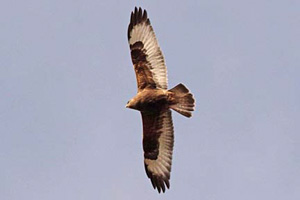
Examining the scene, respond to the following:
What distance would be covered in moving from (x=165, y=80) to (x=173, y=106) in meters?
0.76

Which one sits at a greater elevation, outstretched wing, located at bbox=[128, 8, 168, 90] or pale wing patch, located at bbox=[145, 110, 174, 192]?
outstretched wing, located at bbox=[128, 8, 168, 90]

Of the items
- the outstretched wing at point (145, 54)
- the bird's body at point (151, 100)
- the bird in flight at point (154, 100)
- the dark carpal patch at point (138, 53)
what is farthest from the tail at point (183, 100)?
the dark carpal patch at point (138, 53)

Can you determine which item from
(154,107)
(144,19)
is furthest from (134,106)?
(144,19)

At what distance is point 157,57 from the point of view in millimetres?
13211

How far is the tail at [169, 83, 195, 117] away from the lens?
12.5 m

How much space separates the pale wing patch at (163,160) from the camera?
13445 mm

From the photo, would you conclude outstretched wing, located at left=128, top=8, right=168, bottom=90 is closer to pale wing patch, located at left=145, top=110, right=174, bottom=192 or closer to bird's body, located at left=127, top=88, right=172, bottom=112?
bird's body, located at left=127, top=88, right=172, bottom=112

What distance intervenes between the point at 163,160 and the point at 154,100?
69.3 inches

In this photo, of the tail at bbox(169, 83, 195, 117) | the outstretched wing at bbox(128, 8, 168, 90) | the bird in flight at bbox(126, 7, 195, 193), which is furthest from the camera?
the outstretched wing at bbox(128, 8, 168, 90)

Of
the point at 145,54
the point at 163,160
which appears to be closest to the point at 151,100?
the point at 145,54

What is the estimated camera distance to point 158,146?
13.6 metres

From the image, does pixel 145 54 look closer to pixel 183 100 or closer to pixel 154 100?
pixel 154 100

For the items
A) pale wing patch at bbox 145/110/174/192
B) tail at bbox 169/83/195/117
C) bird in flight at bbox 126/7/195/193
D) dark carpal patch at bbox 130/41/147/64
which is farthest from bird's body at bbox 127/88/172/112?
dark carpal patch at bbox 130/41/147/64

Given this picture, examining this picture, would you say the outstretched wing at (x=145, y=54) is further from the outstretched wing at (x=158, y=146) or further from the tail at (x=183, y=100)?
the outstretched wing at (x=158, y=146)
